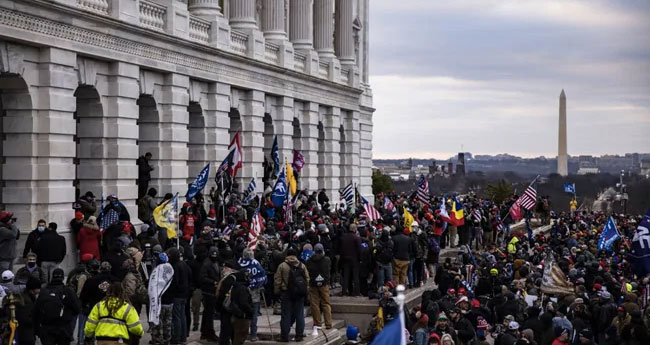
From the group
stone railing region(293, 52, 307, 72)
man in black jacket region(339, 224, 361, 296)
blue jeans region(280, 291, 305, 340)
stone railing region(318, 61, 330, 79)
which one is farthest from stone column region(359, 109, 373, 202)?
blue jeans region(280, 291, 305, 340)

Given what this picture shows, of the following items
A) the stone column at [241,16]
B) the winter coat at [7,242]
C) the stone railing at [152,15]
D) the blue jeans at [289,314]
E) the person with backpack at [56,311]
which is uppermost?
the stone column at [241,16]

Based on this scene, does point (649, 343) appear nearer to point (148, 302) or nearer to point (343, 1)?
point (148, 302)

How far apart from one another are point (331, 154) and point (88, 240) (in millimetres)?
28925

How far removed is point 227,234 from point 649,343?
35.8 ft

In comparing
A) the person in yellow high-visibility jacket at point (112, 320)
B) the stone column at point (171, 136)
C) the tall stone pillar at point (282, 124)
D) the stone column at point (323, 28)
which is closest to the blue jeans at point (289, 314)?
the person in yellow high-visibility jacket at point (112, 320)

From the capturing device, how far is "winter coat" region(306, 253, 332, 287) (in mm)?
25641

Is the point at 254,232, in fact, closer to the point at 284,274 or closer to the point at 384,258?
the point at 284,274

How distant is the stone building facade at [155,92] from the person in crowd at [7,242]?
12.7 feet

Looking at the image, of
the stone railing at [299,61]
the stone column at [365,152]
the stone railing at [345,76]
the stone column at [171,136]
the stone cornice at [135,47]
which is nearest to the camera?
the stone cornice at [135,47]

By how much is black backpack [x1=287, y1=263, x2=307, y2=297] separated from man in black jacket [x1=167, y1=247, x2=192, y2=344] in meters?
2.25

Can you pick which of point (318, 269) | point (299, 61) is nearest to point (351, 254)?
point (318, 269)

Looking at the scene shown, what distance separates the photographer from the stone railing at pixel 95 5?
2992 centimetres

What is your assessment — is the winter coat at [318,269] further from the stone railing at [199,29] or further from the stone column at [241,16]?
the stone column at [241,16]

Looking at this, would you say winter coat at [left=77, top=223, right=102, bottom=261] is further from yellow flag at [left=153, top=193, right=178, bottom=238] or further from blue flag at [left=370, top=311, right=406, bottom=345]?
blue flag at [left=370, top=311, right=406, bottom=345]
